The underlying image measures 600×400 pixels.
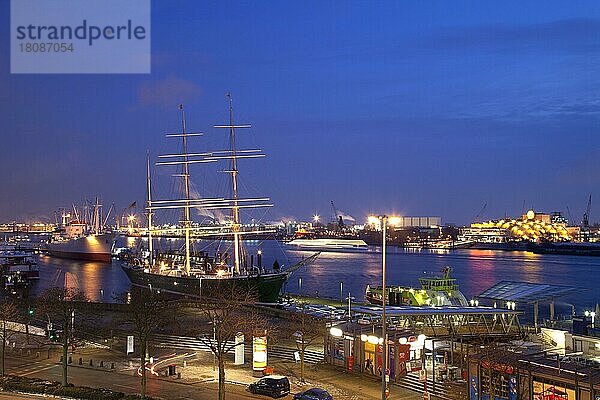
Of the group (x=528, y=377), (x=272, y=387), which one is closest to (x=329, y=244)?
(x=272, y=387)

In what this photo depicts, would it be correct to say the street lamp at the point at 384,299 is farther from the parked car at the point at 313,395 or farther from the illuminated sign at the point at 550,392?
the illuminated sign at the point at 550,392

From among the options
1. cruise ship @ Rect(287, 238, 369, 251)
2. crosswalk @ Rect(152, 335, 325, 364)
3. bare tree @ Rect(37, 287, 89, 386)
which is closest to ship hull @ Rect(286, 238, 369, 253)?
cruise ship @ Rect(287, 238, 369, 251)

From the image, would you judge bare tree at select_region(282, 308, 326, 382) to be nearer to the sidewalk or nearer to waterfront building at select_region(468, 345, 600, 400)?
the sidewalk

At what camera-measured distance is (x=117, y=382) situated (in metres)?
14.1

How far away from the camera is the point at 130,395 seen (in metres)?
12.4

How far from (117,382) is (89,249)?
7938 cm

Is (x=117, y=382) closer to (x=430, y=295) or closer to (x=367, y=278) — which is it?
(x=430, y=295)

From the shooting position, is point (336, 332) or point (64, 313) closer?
point (64, 313)

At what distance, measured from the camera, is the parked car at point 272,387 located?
12.4 metres

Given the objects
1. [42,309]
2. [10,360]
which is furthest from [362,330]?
[42,309]

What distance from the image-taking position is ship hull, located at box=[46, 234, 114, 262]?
88.4m

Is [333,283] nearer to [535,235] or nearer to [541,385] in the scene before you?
[541,385]

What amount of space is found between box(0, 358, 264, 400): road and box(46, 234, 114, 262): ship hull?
7393cm

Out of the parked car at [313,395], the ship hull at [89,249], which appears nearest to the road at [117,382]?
the parked car at [313,395]
